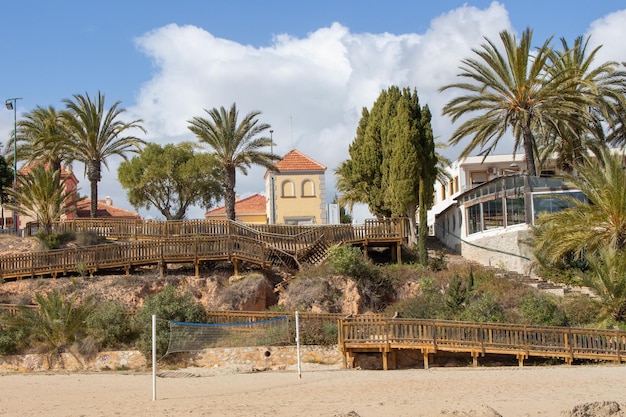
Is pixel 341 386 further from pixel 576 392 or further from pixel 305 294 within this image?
pixel 305 294

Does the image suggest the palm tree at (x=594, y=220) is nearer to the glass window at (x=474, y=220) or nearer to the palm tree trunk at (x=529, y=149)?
the palm tree trunk at (x=529, y=149)

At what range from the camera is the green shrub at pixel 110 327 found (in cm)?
2511

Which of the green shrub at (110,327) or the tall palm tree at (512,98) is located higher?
the tall palm tree at (512,98)

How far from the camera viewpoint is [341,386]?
20.0 meters

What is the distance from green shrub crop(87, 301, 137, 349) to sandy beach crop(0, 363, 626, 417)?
1975 mm

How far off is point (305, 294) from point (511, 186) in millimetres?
11184

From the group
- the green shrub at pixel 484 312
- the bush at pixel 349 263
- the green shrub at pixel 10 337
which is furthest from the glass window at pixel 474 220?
the green shrub at pixel 10 337

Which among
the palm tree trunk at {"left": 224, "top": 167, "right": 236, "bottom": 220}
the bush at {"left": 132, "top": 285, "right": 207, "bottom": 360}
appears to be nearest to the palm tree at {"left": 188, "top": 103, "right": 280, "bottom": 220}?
the palm tree trunk at {"left": 224, "top": 167, "right": 236, "bottom": 220}

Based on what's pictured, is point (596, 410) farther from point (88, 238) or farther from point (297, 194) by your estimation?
point (297, 194)

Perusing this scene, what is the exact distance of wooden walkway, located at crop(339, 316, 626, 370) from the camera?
2295cm

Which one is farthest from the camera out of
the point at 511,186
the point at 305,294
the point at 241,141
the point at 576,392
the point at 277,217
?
the point at 277,217

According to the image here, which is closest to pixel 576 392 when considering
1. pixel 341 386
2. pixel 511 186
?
pixel 341 386

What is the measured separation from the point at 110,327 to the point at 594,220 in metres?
18.0

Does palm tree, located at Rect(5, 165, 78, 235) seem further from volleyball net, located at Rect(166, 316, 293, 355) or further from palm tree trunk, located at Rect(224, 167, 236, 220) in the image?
volleyball net, located at Rect(166, 316, 293, 355)
